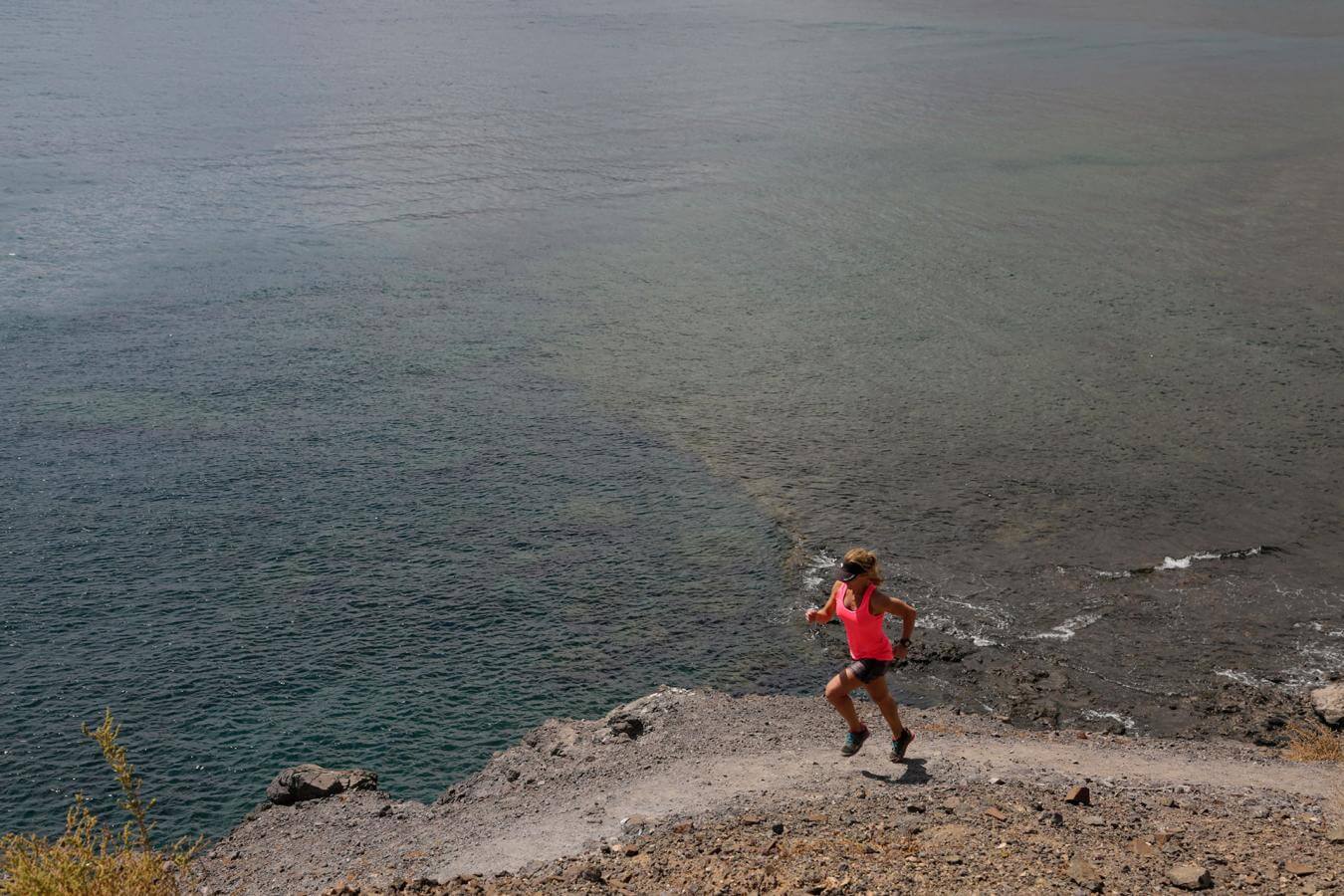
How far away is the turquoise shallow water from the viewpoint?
8.41m

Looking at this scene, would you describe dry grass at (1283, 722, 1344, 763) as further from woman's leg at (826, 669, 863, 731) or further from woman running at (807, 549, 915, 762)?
woman's leg at (826, 669, 863, 731)

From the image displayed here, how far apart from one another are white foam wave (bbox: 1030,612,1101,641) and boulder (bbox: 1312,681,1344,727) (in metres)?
1.46

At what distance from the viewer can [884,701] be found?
6.67m

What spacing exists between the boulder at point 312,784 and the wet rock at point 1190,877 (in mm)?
4167

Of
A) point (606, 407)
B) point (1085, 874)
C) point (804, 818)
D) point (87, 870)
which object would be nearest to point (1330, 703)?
point (1085, 874)

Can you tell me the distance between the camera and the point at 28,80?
1116 inches

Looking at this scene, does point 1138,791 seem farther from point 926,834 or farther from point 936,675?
point 936,675

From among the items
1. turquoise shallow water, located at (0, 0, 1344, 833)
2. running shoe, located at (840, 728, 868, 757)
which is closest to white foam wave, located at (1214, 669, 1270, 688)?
turquoise shallow water, located at (0, 0, 1344, 833)

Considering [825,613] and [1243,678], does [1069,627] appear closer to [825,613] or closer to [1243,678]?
[1243,678]

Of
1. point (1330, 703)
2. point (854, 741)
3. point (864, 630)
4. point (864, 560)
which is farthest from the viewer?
point (1330, 703)

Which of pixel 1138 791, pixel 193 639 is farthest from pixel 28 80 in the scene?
pixel 1138 791

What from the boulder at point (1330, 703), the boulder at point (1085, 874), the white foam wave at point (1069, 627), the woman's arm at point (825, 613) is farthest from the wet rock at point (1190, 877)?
the white foam wave at point (1069, 627)

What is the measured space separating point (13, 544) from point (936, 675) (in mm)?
6946

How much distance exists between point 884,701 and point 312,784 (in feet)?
10.2
